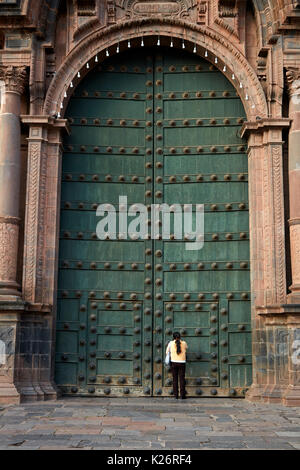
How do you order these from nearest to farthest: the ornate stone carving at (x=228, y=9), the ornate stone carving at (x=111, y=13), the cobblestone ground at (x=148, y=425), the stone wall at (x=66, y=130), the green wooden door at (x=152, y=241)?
1. the cobblestone ground at (x=148, y=425)
2. the stone wall at (x=66, y=130)
3. the green wooden door at (x=152, y=241)
4. the ornate stone carving at (x=228, y=9)
5. the ornate stone carving at (x=111, y=13)

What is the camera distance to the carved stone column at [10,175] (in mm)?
9875

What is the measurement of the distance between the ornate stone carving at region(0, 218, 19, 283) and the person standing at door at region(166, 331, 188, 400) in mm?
2683

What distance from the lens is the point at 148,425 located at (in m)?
7.52

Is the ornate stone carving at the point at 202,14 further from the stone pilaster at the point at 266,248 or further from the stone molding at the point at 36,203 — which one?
the stone molding at the point at 36,203

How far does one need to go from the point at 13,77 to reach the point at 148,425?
6.11m

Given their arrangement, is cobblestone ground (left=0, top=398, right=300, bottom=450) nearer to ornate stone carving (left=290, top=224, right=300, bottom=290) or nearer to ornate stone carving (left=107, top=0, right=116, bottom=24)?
ornate stone carving (left=290, top=224, right=300, bottom=290)

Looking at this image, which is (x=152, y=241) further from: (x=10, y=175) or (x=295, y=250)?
(x=10, y=175)

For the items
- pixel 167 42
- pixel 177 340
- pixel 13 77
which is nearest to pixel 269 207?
pixel 177 340

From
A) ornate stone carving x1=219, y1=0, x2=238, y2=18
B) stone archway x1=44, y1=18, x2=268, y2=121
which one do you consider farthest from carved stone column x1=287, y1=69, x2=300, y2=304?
ornate stone carving x1=219, y1=0, x2=238, y2=18

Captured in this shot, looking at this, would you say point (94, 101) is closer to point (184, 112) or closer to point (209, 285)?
point (184, 112)

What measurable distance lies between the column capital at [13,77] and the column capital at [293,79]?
4366mm

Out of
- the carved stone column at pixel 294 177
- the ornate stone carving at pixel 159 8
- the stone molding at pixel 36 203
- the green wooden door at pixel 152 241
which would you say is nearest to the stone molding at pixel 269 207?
the carved stone column at pixel 294 177

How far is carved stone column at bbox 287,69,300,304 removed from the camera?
32.6 feet

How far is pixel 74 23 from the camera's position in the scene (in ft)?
36.2
